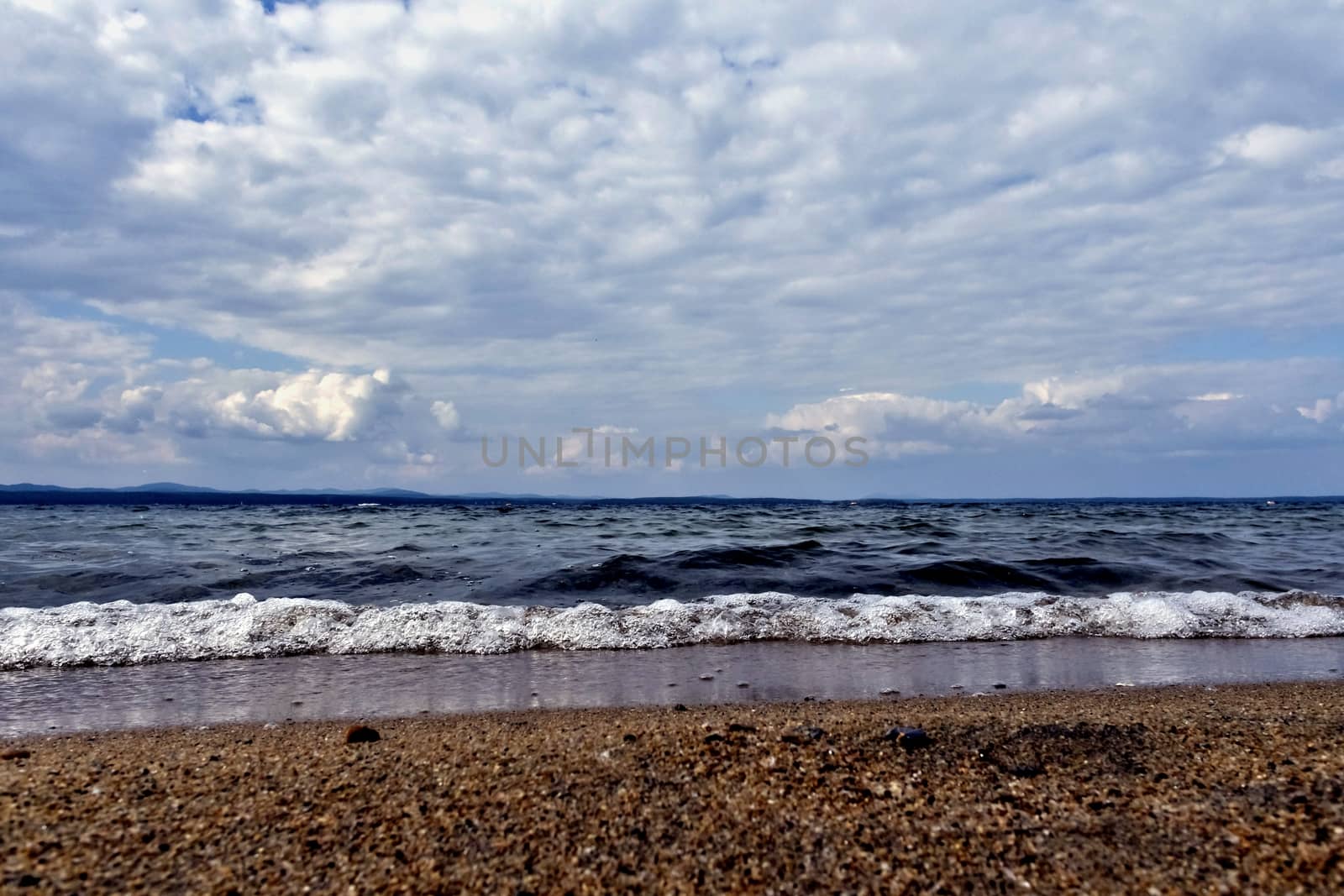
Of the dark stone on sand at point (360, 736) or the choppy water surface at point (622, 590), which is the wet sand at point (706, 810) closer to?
the dark stone on sand at point (360, 736)

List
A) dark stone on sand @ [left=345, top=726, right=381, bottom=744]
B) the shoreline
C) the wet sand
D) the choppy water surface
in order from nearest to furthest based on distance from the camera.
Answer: the wet sand
dark stone on sand @ [left=345, top=726, right=381, bottom=744]
the shoreline
the choppy water surface

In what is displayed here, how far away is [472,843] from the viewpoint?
379 cm

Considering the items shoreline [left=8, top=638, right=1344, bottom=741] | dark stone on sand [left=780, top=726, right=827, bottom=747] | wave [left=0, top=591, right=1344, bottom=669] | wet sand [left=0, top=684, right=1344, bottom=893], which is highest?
dark stone on sand [left=780, top=726, right=827, bottom=747]

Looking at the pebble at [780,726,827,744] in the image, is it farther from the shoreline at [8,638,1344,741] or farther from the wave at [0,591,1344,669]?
the wave at [0,591,1344,669]

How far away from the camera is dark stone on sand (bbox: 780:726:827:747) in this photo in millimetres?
5188

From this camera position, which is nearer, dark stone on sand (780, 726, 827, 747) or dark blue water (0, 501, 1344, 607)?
dark stone on sand (780, 726, 827, 747)

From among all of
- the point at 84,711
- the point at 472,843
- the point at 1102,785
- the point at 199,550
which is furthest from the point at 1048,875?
the point at 199,550

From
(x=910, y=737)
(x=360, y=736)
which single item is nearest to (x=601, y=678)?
(x=360, y=736)

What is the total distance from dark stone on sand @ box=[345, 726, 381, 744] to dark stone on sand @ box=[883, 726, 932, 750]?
3615 mm

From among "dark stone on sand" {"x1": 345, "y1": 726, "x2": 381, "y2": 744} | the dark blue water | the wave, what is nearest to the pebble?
"dark stone on sand" {"x1": 345, "y1": 726, "x2": 381, "y2": 744}

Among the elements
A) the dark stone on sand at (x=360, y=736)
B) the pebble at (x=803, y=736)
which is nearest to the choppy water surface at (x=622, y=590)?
the dark stone on sand at (x=360, y=736)

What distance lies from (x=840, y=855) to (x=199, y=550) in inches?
753

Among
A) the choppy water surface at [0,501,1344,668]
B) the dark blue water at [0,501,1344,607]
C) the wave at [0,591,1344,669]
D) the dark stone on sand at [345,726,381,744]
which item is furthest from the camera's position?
the dark blue water at [0,501,1344,607]

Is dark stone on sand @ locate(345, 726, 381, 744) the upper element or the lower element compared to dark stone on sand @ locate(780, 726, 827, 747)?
lower
